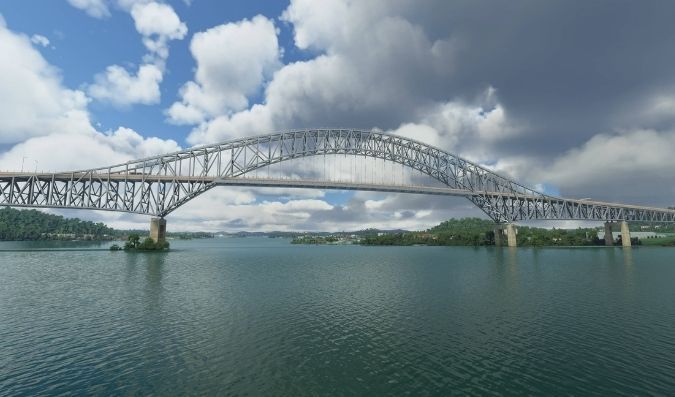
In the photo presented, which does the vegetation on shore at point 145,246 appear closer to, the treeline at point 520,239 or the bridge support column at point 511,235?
the bridge support column at point 511,235

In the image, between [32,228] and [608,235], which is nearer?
[608,235]

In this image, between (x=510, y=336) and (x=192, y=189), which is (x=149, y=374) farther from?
(x=192, y=189)

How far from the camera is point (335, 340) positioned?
16.8 m

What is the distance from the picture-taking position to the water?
12.0 m

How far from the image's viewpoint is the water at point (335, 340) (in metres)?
12.0

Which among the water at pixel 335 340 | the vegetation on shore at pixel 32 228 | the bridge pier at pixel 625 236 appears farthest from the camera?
the vegetation on shore at pixel 32 228

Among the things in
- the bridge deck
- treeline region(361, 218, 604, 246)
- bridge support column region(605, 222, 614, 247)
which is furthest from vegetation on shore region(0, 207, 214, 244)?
bridge support column region(605, 222, 614, 247)

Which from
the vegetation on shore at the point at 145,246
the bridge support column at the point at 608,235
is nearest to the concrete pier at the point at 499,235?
the bridge support column at the point at 608,235

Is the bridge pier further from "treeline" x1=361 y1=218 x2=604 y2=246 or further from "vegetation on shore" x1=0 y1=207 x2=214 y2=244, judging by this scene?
"vegetation on shore" x1=0 y1=207 x2=214 y2=244

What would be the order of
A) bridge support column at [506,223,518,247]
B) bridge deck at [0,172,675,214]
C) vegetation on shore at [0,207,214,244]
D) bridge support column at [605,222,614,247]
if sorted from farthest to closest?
1. vegetation on shore at [0,207,214,244]
2. bridge support column at [605,222,614,247]
3. bridge support column at [506,223,518,247]
4. bridge deck at [0,172,675,214]

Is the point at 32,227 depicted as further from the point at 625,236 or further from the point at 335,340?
the point at 625,236

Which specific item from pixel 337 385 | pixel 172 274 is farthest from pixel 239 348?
pixel 172 274

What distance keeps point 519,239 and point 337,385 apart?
406ft

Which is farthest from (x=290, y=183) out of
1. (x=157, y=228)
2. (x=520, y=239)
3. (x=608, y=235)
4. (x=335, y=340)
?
(x=608, y=235)
